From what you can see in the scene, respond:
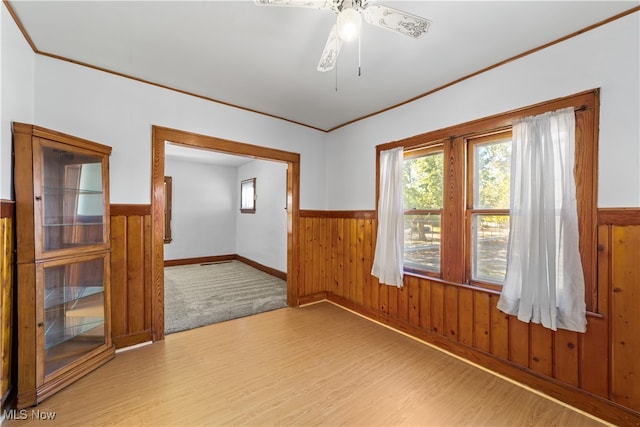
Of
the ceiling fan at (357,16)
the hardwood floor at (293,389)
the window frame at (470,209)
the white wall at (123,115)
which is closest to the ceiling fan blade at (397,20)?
the ceiling fan at (357,16)

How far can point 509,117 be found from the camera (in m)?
2.10

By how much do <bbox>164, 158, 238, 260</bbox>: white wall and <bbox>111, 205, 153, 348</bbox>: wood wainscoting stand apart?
12.2ft

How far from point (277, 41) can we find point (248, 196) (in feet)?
15.5

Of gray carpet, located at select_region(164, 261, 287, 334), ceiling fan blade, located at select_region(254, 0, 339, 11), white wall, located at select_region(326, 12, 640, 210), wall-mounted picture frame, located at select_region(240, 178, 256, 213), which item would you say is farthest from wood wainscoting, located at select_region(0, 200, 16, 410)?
wall-mounted picture frame, located at select_region(240, 178, 256, 213)

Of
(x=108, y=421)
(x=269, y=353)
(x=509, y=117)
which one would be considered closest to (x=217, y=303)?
(x=269, y=353)

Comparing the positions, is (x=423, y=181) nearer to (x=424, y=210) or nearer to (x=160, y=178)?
(x=424, y=210)

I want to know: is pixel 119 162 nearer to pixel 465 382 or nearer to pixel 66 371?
pixel 66 371

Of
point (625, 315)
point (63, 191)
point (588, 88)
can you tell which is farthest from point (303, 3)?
point (625, 315)

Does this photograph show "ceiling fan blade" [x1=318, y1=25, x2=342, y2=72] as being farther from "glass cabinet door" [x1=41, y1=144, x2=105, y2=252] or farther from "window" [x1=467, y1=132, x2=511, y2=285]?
"glass cabinet door" [x1=41, y1=144, x2=105, y2=252]

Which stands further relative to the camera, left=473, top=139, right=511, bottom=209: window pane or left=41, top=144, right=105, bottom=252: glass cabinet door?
left=473, top=139, right=511, bottom=209: window pane

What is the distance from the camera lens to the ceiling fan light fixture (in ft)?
4.25

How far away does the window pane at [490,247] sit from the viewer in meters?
2.22

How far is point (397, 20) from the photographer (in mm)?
1383

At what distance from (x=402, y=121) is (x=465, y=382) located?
2538 mm
